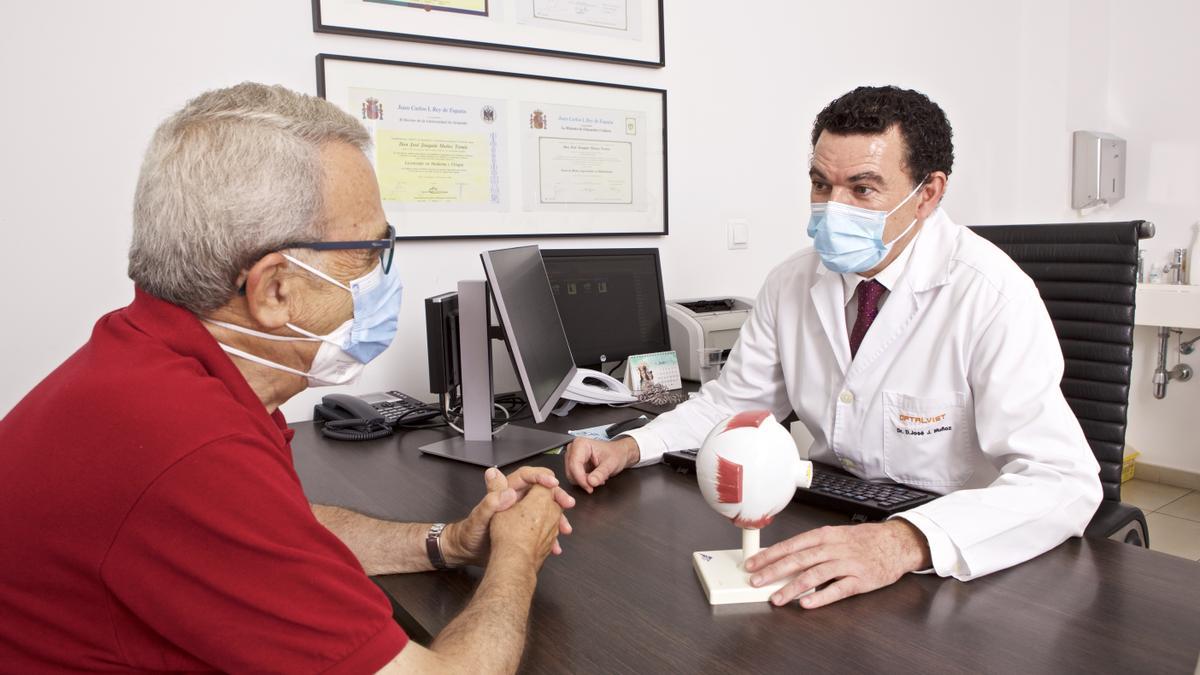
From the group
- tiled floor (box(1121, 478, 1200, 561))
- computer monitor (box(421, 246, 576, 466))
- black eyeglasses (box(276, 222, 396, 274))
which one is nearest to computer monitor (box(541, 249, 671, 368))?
computer monitor (box(421, 246, 576, 466))

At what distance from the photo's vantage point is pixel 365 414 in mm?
1861

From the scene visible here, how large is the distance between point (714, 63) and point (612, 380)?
128 centimetres

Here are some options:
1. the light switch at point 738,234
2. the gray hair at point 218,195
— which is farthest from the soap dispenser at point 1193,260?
the gray hair at point 218,195

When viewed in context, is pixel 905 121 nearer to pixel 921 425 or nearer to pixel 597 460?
pixel 921 425

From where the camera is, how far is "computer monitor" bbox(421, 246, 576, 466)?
1459mm

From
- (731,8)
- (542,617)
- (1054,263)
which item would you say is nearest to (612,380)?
(1054,263)

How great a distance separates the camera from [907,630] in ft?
2.84

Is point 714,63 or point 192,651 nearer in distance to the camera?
point 192,651

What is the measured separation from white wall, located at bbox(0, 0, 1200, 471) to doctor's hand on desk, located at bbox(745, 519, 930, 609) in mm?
1480

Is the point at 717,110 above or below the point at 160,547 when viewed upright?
above

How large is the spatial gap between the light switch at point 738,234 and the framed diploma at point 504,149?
33 centimetres

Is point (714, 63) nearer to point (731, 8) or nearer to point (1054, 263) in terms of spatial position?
point (731, 8)

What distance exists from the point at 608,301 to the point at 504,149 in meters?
0.54

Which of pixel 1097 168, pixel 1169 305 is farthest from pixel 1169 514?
pixel 1097 168
